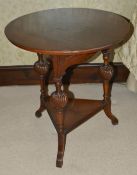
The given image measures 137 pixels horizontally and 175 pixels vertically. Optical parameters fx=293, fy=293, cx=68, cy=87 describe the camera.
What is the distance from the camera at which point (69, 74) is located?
86.6 inches

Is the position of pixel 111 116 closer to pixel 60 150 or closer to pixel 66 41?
pixel 60 150

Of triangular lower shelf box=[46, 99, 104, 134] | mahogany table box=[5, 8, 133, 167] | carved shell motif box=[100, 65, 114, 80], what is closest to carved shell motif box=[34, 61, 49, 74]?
mahogany table box=[5, 8, 133, 167]

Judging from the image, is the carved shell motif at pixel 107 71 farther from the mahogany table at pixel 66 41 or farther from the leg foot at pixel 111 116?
the leg foot at pixel 111 116

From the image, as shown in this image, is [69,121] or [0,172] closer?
[0,172]

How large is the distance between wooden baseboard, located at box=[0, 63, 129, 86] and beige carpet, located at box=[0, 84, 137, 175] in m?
0.18

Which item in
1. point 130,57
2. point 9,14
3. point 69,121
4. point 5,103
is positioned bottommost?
point 5,103

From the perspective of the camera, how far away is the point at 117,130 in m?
1.76

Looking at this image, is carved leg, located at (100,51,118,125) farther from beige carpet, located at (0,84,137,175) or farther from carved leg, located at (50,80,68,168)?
carved leg, located at (50,80,68,168)

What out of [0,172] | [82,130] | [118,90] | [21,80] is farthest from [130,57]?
[0,172]

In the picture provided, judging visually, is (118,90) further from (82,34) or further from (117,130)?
(82,34)

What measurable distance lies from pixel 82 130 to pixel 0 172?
539 mm

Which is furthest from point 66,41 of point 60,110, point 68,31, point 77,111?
point 77,111

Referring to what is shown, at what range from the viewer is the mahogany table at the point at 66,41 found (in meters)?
1.27

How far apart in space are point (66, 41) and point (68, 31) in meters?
0.12
